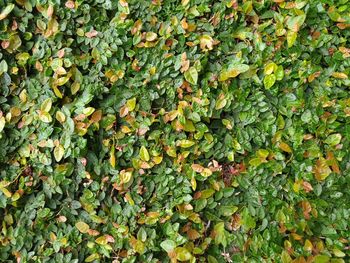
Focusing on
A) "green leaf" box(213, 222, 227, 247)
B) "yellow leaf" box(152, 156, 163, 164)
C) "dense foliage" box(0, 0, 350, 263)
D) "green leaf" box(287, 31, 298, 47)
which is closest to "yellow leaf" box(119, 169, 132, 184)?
"dense foliage" box(0, 0, 350, 263)

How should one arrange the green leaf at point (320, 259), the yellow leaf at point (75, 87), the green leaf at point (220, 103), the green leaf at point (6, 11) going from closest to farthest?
the green leaf at point (6, 11), the yellow leaf at point (75, 87), the green leaf at point (220, 103), the green leaf at point (320, 259)

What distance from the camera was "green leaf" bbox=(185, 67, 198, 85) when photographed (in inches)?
78.4

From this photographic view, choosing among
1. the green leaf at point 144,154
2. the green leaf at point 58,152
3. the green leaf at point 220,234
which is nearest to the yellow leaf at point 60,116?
the green leaf at point 58,152

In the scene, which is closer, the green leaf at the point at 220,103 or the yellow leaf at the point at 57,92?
the yellow leaf at the point at 57,92

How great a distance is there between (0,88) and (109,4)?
1.91 feet

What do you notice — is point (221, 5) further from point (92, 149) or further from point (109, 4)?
point (92, 149)

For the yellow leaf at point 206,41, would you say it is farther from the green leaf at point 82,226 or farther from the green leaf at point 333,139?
the green leaf at point 82,226

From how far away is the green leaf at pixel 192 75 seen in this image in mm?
1991

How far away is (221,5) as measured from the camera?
2.04 m

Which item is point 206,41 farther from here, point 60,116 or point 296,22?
point 60,116

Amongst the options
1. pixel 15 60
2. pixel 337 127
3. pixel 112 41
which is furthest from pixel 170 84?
pixel 337 127

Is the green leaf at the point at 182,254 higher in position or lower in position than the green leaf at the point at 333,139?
higher

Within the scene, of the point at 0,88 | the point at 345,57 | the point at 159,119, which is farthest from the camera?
the point at 345,57

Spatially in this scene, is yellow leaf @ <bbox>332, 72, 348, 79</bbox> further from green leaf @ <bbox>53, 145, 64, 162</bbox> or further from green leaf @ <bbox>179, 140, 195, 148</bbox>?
green leaf @ <bbox>53, 145, 64, 162</bbox>
